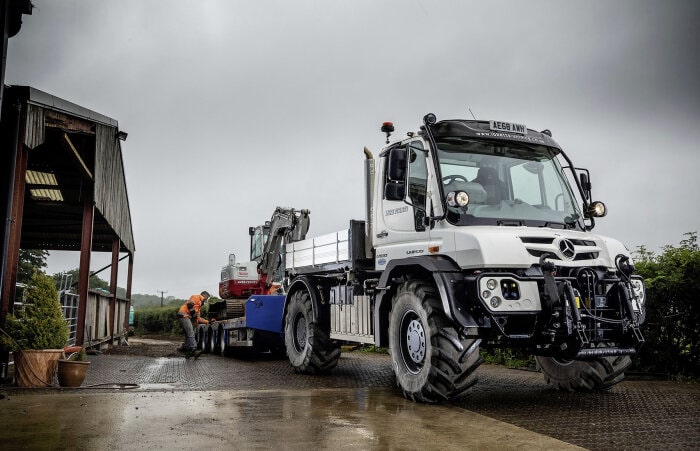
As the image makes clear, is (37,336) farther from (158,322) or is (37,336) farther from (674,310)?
(158,322)

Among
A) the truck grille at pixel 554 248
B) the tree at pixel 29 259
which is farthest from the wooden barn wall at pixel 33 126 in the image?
the tree at pixel 29 259

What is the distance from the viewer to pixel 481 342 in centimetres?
657

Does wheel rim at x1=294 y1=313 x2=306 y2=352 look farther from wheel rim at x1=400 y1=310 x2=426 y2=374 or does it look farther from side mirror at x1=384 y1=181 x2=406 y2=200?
side mirror at x1=384 y1=181 x2=406 y2=200

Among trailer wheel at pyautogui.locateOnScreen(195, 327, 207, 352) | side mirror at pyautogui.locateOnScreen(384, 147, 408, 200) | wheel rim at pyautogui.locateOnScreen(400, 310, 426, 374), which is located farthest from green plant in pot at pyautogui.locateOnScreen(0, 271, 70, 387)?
trailer wheel at pyautogui.locateOnScreen(195, 327, 207, 352)

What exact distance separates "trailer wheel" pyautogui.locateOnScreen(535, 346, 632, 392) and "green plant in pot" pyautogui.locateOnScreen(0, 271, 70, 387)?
6.81 meters

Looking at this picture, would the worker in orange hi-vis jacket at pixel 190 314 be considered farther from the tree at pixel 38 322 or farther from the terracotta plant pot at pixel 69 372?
the terracotta plant pot at pixel 69 372

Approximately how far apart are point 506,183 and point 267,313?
6.64 metres

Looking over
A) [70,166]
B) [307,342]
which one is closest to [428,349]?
[307,342]

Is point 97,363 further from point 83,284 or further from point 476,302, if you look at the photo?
point 476,302

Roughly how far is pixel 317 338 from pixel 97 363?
5502 mm

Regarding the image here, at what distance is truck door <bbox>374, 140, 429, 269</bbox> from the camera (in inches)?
279

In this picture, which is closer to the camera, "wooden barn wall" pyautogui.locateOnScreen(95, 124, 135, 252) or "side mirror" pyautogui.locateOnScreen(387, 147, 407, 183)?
"side mirror" pyautogui.locateOnScreen(387, 147, 407, 183)

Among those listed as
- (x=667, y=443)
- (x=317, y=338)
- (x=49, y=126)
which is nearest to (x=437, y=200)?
(x=667, y=443)

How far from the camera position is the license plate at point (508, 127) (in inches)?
299
